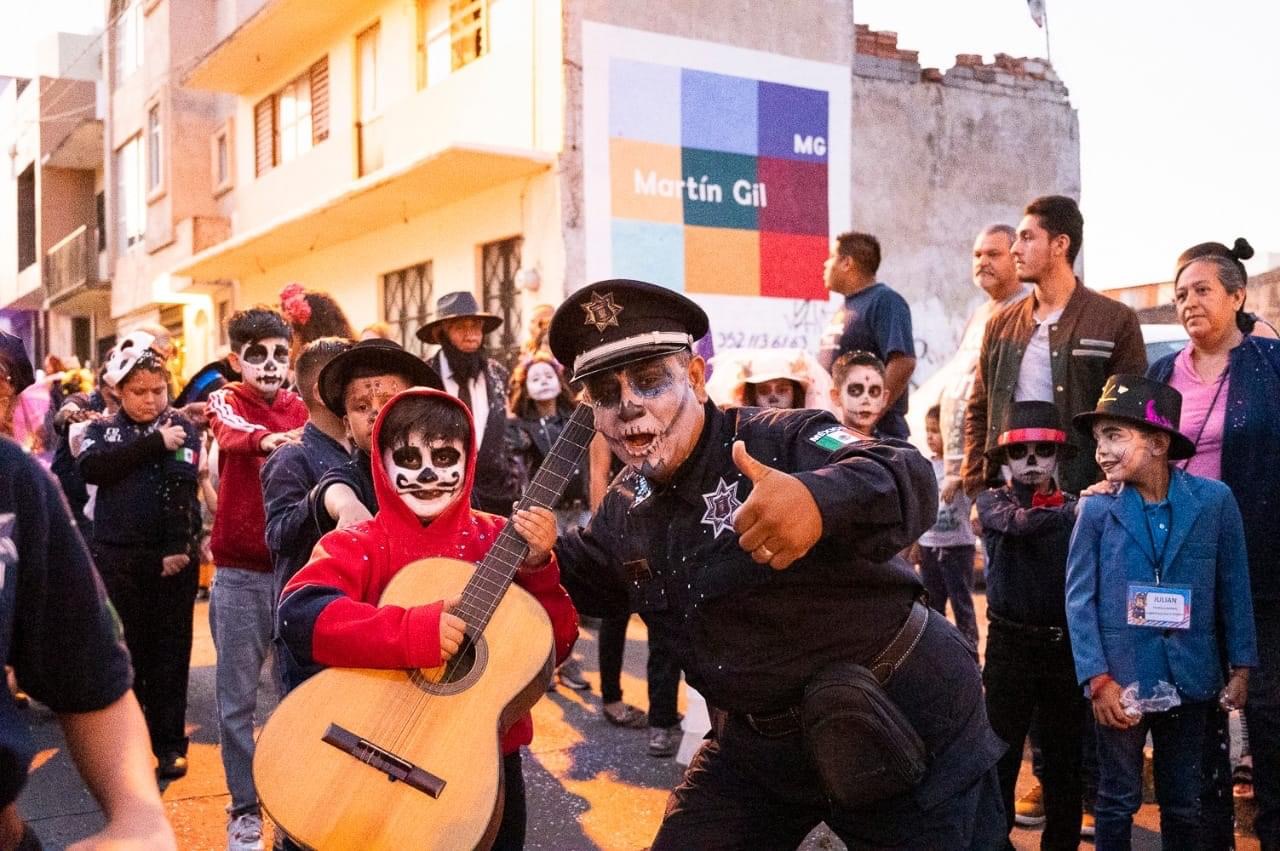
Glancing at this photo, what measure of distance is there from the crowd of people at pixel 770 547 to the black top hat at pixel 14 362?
0.11ft

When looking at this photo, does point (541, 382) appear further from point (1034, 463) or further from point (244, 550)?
point (1034, 463)

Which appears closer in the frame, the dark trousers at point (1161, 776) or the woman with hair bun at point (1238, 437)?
the dark trousers at point (1161, 776)

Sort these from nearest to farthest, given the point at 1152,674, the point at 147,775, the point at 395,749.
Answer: the point at 147,775 < the point at 395,749 < the point at 1152,674

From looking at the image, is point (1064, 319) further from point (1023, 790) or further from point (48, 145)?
point (48, 145)

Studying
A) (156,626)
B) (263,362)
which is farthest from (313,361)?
(156,626)

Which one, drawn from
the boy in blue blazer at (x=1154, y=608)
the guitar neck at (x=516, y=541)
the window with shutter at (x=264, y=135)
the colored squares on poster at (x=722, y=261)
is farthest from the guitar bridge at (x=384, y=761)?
the window with shutter at (x=264, y=135)

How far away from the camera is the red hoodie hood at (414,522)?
3291 mm

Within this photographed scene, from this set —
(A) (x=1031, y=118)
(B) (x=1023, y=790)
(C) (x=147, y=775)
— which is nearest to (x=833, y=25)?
(A) (x=1031, y=118)

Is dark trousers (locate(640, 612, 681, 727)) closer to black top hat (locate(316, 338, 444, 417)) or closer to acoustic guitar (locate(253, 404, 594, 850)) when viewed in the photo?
black top hat (locate(316, 338, 444, 417))

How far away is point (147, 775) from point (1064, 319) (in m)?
4.47

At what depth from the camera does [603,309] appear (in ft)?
9.32

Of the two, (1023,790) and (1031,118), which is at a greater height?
(1031,118)

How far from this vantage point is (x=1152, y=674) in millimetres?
4020

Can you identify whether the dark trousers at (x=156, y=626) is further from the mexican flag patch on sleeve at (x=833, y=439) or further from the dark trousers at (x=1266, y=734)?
the dark trousers at (x=1266, y=734)
